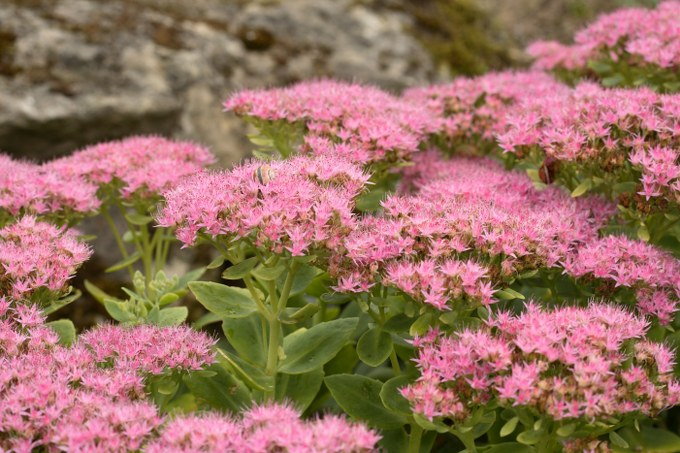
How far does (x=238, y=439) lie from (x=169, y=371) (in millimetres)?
633

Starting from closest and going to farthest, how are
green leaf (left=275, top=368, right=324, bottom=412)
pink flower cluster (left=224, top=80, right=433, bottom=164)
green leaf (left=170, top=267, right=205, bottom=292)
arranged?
green leaf (left=275, top=368, right=324, bottom=412)
pink flower cluster (left=224, top=80, right=433, bottom=164)
green leaf (left=170, top=267, right=205, bottom=292)

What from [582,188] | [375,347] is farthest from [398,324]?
[582,188]

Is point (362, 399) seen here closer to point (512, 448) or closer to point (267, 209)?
point (512, 448)

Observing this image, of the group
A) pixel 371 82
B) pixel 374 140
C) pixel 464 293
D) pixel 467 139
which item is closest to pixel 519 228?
pixel 464 293

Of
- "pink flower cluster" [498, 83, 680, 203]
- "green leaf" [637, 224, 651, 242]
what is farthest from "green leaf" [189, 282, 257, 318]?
"green leaf" [637, 224, 651, 242]

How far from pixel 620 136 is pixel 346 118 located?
1057mm

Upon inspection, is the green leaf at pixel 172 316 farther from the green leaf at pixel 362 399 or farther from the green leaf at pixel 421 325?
the green leaf at pixel 421 325

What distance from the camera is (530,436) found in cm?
236

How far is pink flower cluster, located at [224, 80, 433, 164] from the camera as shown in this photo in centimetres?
324

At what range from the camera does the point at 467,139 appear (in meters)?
3.98

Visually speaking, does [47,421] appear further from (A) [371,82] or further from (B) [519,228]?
(A) [371,82]

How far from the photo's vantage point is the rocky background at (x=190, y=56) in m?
4.62

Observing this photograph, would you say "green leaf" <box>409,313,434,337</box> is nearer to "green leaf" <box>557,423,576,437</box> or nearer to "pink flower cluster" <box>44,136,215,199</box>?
"green leaf" <box>557,423,576,437</box>

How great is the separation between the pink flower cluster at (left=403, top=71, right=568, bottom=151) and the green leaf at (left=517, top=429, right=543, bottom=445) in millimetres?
1712
